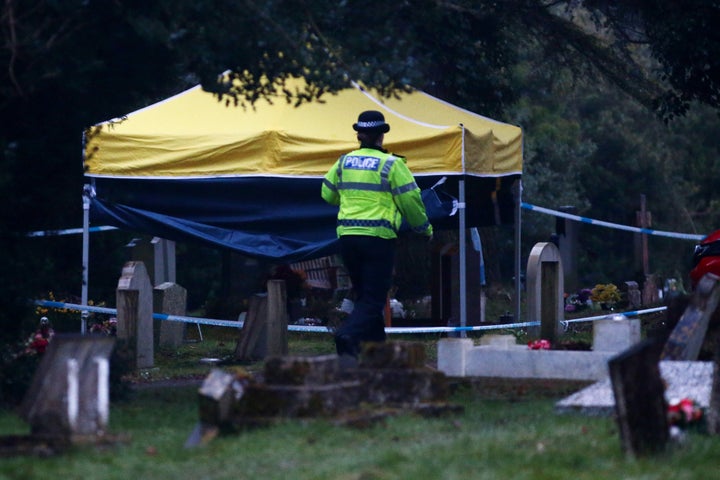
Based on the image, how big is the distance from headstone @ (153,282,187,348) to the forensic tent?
842 millimetres

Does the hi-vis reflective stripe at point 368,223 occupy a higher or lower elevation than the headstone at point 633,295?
higher

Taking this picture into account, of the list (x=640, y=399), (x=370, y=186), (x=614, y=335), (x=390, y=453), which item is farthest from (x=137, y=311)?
(x=640, y=399)

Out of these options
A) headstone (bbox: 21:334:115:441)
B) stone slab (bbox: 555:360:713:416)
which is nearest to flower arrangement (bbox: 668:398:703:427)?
stone slab (bbox: 555:360:713:416)

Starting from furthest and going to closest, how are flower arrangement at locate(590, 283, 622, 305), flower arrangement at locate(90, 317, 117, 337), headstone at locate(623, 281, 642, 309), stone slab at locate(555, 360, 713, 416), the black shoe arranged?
headstone at locate(623, 281, 642, 309) → flower arrangement at locate(590, 283, 622, 305) → flower arrangement at locate(90, 317, 117, 337) → the black shoe → stone slab at locate(555, 360, 713, 416)

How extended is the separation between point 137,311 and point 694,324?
5294mm

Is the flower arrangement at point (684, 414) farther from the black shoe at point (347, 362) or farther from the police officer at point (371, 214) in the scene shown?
the police officer at point (371, 214)

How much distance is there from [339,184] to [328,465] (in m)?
4.44

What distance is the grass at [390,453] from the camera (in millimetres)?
5836

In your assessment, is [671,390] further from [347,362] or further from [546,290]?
[546,290]

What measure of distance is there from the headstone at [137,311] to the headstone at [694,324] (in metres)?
5.01

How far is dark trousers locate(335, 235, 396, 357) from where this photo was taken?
9964mm

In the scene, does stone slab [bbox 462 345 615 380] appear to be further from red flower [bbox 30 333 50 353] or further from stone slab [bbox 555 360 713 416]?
red flower [bbox 30 333 50 353]

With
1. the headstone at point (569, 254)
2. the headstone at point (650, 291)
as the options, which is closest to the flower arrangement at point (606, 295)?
the headstone at point (650, 291)

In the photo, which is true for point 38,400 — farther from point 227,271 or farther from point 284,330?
point 227,271
